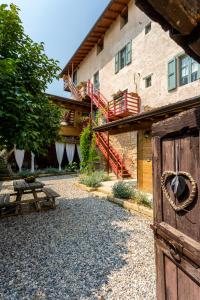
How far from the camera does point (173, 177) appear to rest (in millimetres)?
1444

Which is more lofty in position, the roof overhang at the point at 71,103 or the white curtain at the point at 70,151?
the roof overhang at the point at 71,103

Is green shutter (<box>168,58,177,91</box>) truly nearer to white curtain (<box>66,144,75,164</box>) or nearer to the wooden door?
the wooden door

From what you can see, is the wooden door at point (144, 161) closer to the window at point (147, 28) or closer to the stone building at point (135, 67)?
the stone building at point (135, 67)

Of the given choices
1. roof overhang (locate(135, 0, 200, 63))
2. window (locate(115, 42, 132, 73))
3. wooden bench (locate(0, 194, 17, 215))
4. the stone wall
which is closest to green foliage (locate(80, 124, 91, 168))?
the stone wall

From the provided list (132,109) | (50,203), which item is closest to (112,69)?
(132,109)

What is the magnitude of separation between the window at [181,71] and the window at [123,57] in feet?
12.7

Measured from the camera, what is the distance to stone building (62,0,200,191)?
876cm

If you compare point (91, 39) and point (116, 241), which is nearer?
point (116, 241)

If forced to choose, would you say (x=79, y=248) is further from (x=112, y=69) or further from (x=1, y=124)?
(x=112, y=69)

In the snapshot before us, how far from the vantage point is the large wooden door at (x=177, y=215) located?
4.11ft

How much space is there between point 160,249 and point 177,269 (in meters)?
0.19

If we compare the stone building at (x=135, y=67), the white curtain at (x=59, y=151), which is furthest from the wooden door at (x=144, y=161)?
the white curtain at (x=59, y=151)

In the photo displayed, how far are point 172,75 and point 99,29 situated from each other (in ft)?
28.4

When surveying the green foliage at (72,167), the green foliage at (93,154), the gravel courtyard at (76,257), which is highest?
the green foliage at (93,154)
